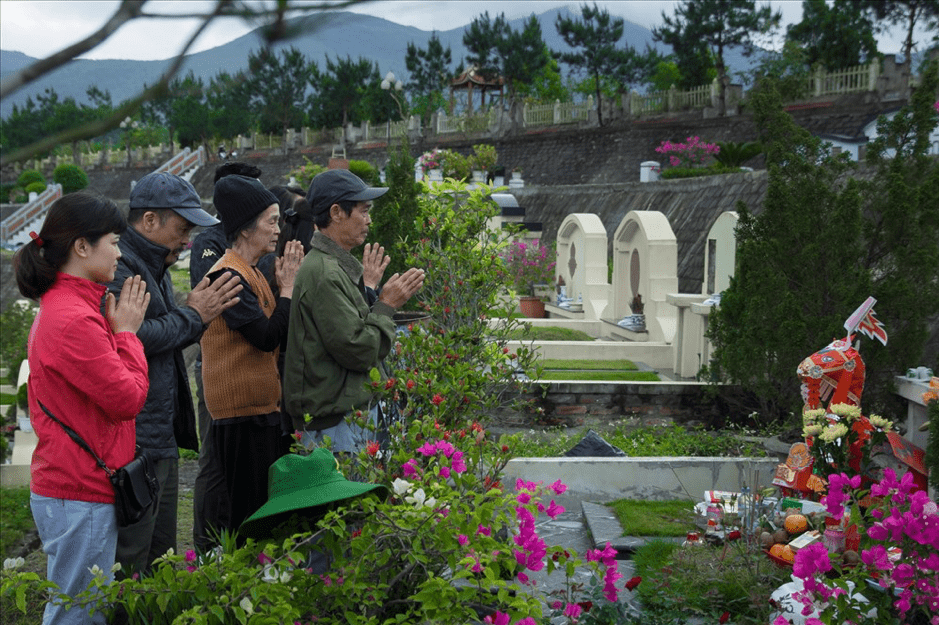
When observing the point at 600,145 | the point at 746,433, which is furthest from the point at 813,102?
the point at 746,433

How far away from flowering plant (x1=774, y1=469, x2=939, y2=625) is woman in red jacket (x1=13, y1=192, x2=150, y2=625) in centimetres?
197

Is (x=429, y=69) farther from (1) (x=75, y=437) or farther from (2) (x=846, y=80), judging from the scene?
(1) (x=75, y=437)

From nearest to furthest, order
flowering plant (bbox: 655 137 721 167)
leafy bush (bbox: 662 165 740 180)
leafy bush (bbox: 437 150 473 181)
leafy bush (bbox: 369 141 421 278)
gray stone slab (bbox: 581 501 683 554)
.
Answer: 1. gray stone slab (bbox: 581 501 683 554)
2. leafy bush (bbox: 369 141 421 278)
3. leafy bush (bbox: 662 165 740 180)
4. flowering plant (bbox: 655 137 721 167)
5. leafy bush (bbox: 437 150 473 181)

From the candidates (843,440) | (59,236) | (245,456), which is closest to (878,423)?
(843,440)

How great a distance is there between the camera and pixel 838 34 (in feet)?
94.9

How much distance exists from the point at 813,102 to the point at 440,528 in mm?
26562

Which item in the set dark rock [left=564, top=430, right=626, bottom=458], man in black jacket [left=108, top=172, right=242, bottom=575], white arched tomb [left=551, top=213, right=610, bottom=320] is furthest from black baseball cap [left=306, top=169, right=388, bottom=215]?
white arched tomb [left=551, top=213, right=610, bottom=320]

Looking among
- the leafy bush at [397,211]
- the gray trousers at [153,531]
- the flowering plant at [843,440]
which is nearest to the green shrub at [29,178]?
the leafy bush at [397,211]

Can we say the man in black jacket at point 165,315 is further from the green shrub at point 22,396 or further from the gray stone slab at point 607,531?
the green shrub at point 22,396

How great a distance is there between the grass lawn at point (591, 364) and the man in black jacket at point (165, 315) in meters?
6.20

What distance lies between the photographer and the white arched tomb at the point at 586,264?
12.8 m

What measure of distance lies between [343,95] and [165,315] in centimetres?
4127

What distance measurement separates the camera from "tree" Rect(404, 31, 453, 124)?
4581cm

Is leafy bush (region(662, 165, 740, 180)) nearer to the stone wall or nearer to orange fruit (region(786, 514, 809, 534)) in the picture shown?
the stone wall
